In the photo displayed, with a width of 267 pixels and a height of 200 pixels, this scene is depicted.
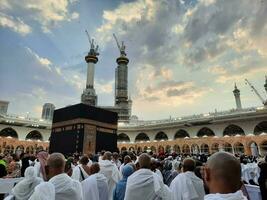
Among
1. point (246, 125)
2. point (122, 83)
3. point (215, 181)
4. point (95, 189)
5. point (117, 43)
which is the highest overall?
point (117, 43)

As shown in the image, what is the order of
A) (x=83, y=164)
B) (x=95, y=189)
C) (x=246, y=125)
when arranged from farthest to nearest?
(x=246, y=125) → (x=83, y=164) → (x=95, y=189)

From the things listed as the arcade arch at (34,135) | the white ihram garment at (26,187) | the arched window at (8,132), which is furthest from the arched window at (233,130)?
the arched window at (8,132)

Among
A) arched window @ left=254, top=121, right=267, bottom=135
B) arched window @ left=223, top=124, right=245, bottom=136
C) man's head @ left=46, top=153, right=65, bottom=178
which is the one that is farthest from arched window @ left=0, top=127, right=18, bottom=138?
man's head @ left=46, top=153, right=65, bottom=178

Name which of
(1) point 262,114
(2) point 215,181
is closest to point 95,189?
(2) point 215,181

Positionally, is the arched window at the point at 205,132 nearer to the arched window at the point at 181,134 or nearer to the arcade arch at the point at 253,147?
the arched window at the point at 181,134

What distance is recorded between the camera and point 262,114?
Answer: 3088cm

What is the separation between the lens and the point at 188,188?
3709 mm

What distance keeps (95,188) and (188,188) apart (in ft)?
5.62

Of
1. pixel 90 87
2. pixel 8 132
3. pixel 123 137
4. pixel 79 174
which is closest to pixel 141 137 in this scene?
pixel 123 137

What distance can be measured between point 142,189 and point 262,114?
3293 centimetres

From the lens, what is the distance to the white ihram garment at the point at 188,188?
366cm

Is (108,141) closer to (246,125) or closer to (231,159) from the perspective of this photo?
(246,125)

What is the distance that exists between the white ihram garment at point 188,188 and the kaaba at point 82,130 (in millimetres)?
20714

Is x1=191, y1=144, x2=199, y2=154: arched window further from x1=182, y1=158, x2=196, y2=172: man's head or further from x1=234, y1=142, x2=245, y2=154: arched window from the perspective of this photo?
x1=182, y1=158, x2=196, y2=172: man's head
